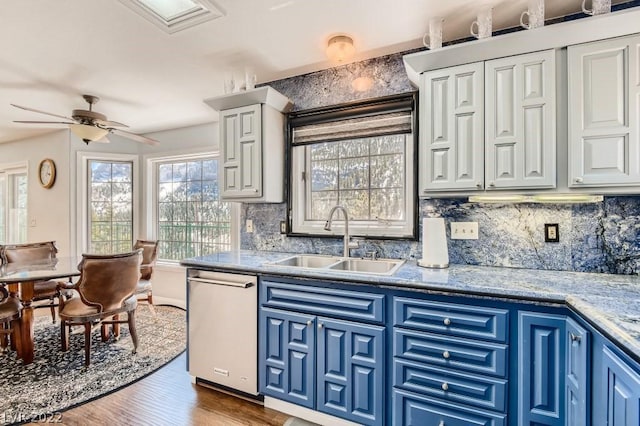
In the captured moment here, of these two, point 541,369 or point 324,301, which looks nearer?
point 541,369

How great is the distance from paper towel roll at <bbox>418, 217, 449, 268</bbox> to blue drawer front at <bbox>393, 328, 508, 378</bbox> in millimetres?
514

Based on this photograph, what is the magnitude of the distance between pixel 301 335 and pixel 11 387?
2134mm

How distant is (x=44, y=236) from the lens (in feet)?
15.1

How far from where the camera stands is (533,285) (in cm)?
156

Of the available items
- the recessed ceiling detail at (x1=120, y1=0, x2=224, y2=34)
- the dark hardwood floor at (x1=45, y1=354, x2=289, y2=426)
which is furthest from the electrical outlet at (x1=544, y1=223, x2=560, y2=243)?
the recessed ceiling detail at (x1=120, y1=0, x2=224, y2=34)

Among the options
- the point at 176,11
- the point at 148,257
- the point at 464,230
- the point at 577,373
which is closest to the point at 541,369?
the point at 577,373

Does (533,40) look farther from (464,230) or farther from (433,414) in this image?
(433,414)

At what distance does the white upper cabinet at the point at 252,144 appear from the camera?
100 inches

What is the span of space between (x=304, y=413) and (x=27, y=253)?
11.0ft

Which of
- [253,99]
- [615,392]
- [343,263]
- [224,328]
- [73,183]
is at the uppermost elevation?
[253,99]

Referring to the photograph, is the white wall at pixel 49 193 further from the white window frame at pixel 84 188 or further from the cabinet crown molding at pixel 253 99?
the cabinet crown molding at pixel 253 99

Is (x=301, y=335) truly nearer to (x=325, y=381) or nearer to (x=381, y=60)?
(x=325, y=381)

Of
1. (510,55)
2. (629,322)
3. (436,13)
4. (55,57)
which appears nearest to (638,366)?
(629,322)

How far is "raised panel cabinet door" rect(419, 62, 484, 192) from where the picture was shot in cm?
187
